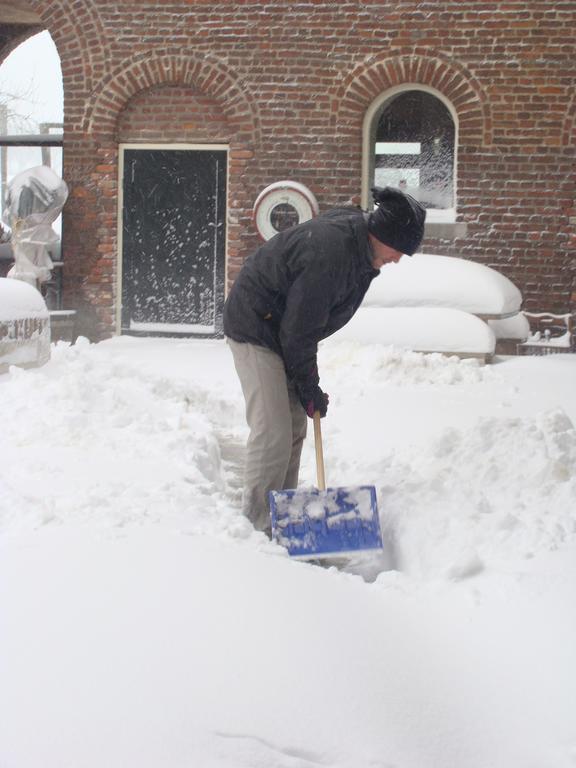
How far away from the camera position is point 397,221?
418cm

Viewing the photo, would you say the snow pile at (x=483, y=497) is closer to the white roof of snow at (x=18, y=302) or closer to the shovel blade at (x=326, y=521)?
the shovel blade at (x=326, y=521)

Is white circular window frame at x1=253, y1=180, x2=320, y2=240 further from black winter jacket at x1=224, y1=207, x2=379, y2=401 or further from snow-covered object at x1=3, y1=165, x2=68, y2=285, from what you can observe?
black winter jacket at x1=224, y1=207, x2=379, y2=401

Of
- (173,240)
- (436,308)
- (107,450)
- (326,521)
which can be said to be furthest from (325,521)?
(173,240)

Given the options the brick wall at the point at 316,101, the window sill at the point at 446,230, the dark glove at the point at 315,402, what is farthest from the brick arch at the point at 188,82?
the dark glove at the point at 315,402

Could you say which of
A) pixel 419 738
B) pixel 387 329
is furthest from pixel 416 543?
pixel 387 329

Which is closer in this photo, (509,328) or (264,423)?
(264,423)

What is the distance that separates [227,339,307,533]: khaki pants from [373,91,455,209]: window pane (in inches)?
321

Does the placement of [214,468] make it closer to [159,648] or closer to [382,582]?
[382,582]

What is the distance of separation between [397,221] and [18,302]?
423 cm

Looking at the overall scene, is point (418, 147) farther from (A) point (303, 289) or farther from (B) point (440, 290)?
(A) point (303, 289)

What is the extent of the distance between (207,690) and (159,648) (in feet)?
0.73

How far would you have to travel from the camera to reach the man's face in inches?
168

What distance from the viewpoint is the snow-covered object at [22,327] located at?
24.2 ft

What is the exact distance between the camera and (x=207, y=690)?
2652 mm
